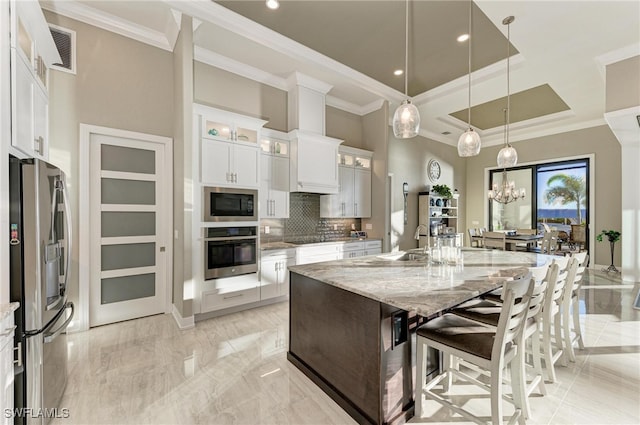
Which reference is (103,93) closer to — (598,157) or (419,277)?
(419,277)

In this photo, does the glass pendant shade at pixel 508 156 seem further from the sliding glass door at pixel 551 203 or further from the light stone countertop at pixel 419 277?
the sliding glass door at pixel 551 203

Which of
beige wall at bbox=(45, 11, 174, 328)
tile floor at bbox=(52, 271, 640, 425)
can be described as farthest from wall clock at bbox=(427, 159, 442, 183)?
beige wall at bbox=(45, 11, 174, 328)

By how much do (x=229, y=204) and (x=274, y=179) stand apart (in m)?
Answer: 0.94

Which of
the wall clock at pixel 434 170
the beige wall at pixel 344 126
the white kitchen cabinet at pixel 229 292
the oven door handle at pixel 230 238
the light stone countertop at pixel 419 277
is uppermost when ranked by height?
the beige wall at pixel 344 126

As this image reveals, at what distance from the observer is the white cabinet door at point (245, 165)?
3.67 metres

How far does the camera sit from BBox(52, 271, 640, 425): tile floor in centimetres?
185

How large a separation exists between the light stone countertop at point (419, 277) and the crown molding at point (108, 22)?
11.0 feet

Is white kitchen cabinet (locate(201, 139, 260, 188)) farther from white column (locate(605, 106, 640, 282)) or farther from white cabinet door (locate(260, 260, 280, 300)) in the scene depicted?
white column (locate(605, 106, 640, 282))

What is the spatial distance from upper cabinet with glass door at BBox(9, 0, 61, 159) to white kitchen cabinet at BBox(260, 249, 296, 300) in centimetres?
251

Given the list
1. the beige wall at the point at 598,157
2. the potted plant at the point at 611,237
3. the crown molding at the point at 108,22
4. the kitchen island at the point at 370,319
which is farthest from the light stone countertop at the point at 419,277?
the beige wall at the point at 598,157

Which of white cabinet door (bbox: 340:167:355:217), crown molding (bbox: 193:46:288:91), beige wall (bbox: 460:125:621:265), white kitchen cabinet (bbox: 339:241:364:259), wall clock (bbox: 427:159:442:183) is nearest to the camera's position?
crown molding (bbox: 193:46:288:91)

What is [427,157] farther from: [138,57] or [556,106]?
[138,57]

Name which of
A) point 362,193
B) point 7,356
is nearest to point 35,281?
point 7,356

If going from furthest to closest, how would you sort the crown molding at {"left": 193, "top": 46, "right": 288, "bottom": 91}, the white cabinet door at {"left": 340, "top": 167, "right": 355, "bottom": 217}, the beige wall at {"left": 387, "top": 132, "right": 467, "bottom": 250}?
the beige wall at {"left": 387, "top": 132, "right": 467, "bottom": 250}, the white cabinet door at {"left": 340, "top": 167, "right": 355, "bottom": 217}, the crown molding at {"left": 193, "top": 46, "right": 288, "bottom": 91}
